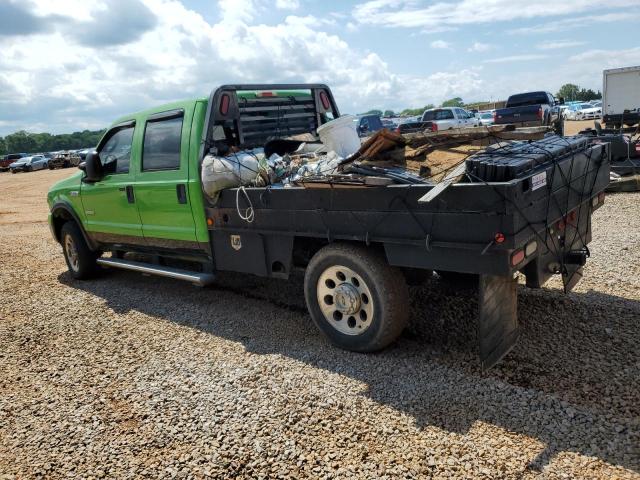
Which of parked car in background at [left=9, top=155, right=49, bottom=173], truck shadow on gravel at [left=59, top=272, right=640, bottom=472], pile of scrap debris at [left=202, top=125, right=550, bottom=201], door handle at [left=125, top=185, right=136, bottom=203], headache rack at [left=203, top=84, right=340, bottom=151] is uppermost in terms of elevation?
headache rack at [left=203, top=84, right=340, bottom=151]

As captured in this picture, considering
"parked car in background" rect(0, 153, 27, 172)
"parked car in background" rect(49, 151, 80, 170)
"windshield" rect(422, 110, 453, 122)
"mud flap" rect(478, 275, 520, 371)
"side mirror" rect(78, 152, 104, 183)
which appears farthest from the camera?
"parked car in background" rect(0, 153, 27, 172)

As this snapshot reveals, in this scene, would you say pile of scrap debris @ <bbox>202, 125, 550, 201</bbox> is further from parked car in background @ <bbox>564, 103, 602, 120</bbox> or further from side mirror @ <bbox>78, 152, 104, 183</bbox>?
parked car in background @ <bbox>564, 103, 602, 120</bbox>

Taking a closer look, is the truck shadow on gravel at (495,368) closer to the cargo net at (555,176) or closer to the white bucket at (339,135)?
the cargo net at (555,176)

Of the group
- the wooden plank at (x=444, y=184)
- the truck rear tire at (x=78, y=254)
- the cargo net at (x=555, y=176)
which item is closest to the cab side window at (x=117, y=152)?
the truck rear tire at (x=78, y=254)

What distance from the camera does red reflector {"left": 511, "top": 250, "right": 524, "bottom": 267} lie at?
10.7 feet

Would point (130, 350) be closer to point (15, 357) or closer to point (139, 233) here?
point (15, 357)

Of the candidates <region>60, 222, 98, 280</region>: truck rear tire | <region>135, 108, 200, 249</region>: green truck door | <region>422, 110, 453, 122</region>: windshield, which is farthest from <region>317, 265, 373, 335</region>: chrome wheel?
<region>422, 110, 453, 122</region>: windshield

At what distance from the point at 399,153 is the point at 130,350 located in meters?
2.86

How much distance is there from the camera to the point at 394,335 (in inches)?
158

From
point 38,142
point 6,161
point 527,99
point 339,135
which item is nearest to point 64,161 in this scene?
point 6,161

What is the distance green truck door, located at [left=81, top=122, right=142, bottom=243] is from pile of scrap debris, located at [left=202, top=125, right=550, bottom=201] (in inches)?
59.2

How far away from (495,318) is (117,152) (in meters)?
4.64

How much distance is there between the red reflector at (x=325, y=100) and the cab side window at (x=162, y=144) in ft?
6.32

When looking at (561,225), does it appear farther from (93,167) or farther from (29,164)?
(29,164)
